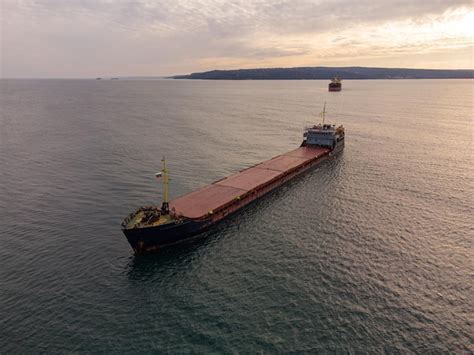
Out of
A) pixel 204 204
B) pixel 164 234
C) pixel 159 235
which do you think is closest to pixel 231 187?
pixel 204 204

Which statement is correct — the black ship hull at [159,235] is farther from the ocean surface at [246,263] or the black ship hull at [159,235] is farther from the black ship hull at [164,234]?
the ocean surface at [246,263]

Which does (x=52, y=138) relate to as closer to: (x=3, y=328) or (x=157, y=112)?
(x=157, y=112)

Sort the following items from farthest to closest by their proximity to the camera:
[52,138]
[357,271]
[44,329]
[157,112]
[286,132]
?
1. [157,112]
2. [286,132]
3. [52,138]
4. [357,271]
5. [44,329]

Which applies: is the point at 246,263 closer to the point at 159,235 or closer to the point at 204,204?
the point at 159,235

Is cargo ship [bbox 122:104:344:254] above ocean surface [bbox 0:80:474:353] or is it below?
above

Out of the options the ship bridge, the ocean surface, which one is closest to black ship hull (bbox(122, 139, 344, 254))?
the ocean surface

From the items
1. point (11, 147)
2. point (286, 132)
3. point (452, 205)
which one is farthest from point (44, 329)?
point (286, 132)

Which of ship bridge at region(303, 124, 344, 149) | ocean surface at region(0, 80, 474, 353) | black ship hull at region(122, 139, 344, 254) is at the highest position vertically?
ship bridge at region(303, 124, 344, 149)

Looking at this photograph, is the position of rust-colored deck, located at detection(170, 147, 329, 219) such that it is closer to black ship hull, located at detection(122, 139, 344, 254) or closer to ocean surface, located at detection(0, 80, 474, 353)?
black ship hull, located at detection(122, 139, 344, 254)
